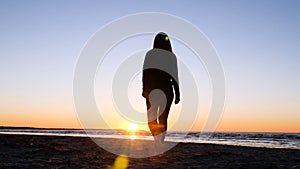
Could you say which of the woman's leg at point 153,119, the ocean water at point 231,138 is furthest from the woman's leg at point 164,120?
the ocean water at point 231,138

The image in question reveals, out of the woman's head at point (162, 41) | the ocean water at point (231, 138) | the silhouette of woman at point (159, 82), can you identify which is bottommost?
the ocean water at point (231, 138)

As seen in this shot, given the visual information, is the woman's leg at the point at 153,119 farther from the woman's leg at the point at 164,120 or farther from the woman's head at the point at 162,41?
the woman's head at the point at 162,41

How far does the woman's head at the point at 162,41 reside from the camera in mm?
8812

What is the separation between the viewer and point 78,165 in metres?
5.52

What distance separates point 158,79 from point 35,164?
4005 mm

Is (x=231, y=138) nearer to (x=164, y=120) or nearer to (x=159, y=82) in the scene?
(x=164, y=120)

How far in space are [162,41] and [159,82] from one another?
0.98 m

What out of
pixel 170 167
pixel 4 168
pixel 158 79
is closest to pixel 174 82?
pixel 158 79

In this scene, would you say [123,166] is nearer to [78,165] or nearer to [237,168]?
[78,165]

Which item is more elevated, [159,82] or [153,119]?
[159,82]

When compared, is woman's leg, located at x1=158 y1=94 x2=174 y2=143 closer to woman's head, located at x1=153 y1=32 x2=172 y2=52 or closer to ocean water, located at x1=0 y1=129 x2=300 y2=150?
woman's head, located at x1=153 y1=32 x2=172 y2=52

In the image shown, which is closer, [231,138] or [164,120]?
[164,120]

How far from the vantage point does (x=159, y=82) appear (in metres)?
8.79

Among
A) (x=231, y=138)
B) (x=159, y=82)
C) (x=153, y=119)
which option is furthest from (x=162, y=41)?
(x=231, y=138)
